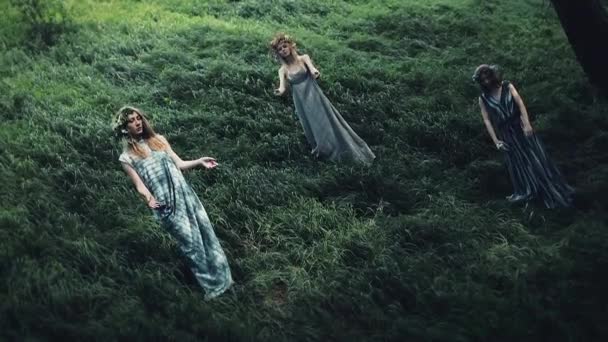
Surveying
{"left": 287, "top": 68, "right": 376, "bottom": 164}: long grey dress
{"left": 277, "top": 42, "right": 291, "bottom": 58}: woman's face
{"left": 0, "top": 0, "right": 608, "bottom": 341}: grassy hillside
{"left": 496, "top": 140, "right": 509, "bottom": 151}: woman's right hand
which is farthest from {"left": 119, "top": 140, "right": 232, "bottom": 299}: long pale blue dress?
{"left": 496, "top": 140, "right": 509, "bottom": 151}: woman's right hand

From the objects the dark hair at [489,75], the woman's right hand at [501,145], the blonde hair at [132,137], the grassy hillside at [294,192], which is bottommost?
the grassy hillside at [294,192]

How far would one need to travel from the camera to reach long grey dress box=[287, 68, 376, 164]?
410 inches

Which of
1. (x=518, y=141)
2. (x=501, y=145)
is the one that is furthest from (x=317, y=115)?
(x=518, y=141)

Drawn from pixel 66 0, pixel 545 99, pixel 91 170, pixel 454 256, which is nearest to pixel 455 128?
pixel 545 99

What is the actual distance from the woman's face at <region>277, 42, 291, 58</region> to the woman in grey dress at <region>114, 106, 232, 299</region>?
276 centimetres

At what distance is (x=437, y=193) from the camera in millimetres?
9758

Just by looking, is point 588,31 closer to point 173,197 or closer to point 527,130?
point 527,130

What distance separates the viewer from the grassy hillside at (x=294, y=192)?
7355mm

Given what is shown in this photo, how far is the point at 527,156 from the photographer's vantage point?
9227mm

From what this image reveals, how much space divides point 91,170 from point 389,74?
5.53m

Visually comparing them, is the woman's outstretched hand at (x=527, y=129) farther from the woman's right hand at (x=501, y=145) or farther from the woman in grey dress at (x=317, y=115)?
the woman in grey dress at (x=317, y=115)

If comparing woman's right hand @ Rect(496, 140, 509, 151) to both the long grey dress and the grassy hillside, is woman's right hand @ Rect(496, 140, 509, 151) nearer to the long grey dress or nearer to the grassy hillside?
the grassy hillside

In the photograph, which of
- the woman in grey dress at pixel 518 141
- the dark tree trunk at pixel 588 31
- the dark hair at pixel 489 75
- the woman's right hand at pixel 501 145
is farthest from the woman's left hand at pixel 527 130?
the dark tree trunk at pixel 588 31

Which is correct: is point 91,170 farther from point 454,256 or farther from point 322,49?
point 322,49
